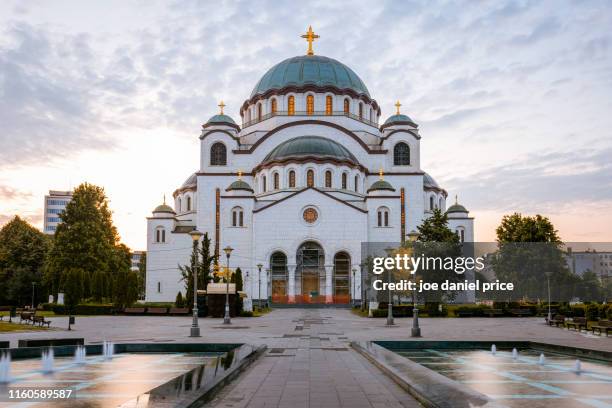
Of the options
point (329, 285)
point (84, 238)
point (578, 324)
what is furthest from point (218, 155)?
point (578, 324)

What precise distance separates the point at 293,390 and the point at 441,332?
51.4ft

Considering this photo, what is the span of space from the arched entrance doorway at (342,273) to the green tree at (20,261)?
1123 inches

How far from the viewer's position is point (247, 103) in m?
66.6

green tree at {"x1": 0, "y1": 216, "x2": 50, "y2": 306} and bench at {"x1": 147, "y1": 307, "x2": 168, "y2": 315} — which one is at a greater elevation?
green tree at {"x1": 0, "y1": 216, "x2": 50, "y2": 306}

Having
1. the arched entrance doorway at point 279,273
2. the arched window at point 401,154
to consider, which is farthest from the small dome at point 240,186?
the arched window at point 401,154

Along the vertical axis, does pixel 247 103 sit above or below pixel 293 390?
above

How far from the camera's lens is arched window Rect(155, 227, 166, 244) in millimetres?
61375

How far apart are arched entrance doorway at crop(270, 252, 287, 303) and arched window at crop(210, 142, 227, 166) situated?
12162 mm

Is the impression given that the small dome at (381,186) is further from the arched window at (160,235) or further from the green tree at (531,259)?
the arched window at (160,235)

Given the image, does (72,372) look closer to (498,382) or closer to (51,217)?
(498,382)

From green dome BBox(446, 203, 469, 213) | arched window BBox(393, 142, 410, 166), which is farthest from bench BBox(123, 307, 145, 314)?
green dome BBox(446, 203, 469, 213)

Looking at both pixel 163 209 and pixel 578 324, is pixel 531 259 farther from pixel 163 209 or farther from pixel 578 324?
pixel 163 209

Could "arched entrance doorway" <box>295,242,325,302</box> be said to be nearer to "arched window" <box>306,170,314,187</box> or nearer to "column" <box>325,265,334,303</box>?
"column" <box>325,265,334,303</box>

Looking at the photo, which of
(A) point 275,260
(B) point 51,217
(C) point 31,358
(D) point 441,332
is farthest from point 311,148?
(B) point 51,217
